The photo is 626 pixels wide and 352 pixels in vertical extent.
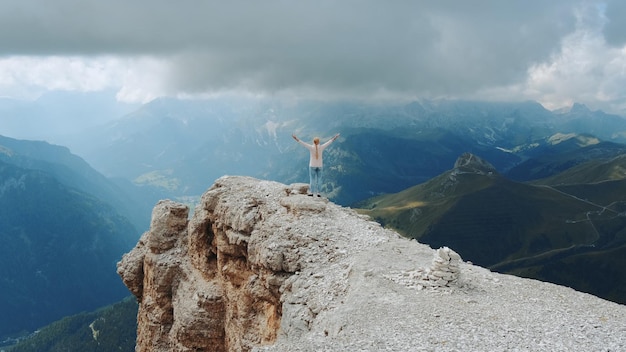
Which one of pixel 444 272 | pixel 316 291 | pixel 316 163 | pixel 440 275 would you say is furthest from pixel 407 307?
pixel 316 163

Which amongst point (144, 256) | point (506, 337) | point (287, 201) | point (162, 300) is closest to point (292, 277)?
point (287, 201)

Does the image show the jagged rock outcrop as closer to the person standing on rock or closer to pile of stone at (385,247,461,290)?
pile of stone at (385,247,461,290)

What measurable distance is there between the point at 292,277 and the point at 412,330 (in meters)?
13.4

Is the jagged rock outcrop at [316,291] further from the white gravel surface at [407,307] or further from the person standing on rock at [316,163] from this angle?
the person standing on rock at [316,163]

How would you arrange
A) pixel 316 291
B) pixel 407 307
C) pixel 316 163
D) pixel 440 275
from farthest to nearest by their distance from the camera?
pixel 316 163
pixel 316 291
pixel 440 275
pixel 407 307

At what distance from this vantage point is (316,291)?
31.2m

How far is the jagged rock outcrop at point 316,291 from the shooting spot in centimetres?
2275

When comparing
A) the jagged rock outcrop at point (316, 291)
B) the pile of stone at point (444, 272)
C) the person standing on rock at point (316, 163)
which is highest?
the person standing on rock at point (316, 163)

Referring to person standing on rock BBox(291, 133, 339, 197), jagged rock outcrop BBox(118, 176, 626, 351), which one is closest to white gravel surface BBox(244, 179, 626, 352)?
jagged rock outcrop BBox(118, 176, 626, 351)

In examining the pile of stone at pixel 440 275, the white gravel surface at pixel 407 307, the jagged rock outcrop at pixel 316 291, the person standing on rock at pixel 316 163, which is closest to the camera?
the white gravel surface at pixel 407 307

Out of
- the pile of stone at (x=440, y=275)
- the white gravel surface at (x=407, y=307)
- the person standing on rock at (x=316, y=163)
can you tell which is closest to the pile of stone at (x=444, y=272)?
the pile of stone at (x=440, y=275)

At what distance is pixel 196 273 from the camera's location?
1945 inches

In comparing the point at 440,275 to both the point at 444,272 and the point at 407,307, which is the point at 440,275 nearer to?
the point at 444,272

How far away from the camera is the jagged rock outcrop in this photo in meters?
22.8
